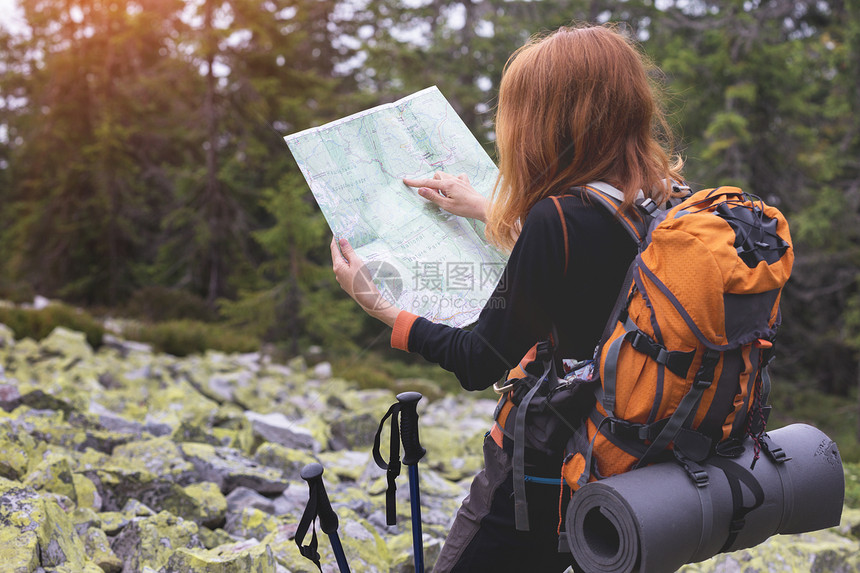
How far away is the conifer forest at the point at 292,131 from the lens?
11.7 meters

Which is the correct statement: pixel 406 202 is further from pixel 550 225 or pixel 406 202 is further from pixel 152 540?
pixel 152 540

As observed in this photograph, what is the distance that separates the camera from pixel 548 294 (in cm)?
153

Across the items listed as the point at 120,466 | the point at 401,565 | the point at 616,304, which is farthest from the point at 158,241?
the point at 616,304

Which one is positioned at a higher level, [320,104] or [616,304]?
[616,304]

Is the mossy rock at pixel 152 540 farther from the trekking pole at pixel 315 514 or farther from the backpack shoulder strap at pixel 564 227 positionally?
the backpack shoulder strap at pixel 564 227

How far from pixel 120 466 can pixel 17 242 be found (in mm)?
18303

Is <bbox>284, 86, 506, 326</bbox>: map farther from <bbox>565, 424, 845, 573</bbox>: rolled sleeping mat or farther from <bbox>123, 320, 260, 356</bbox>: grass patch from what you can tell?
<bbox>123, 320, 260, 356</bbox>: grass patch

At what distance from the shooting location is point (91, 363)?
747 centimetres

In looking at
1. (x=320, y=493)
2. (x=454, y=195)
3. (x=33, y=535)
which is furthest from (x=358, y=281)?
(x=33, y=535)

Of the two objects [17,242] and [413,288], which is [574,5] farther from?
[17,242]

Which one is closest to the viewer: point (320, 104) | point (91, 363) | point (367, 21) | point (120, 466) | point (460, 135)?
point (460, 135)

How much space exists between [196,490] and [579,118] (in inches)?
108

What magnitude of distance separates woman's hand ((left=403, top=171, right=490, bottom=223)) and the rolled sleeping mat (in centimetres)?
90

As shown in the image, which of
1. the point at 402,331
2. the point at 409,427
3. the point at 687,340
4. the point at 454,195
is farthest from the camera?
the point at 454,195
